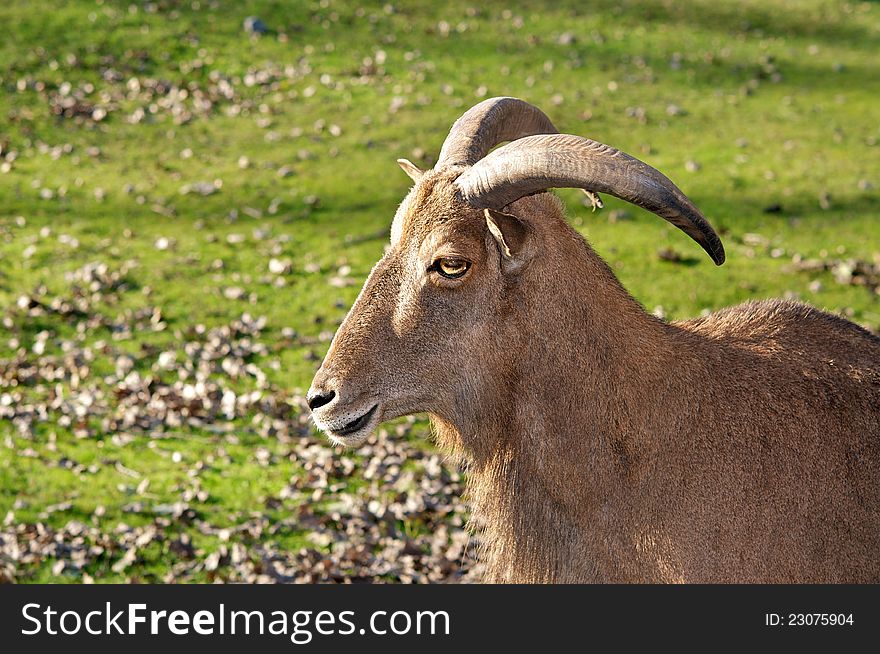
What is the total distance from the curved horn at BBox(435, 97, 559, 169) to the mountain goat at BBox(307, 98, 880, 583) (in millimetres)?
165

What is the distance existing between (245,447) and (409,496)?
1.56 meters

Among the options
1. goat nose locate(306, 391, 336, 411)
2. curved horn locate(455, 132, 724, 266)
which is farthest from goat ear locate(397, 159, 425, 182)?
goat nose locate(306, 391, 336, 411)

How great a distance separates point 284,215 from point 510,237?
830 cm

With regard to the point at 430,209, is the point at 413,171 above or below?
above

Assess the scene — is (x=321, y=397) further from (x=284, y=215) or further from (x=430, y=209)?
(x=284, y=215)

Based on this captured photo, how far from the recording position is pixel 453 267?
15.6ft

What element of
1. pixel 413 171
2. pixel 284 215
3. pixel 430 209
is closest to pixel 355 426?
pixel 430 209

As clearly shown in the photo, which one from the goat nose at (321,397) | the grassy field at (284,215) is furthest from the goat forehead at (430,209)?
the grassy field at (284,215)

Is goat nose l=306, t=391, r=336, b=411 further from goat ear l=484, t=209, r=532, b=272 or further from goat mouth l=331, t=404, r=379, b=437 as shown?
goat ear l=484, t=209, r=532, b=272

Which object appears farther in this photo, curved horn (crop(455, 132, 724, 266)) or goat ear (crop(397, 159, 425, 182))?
goat ear (crop(397, 159, 425, 182))

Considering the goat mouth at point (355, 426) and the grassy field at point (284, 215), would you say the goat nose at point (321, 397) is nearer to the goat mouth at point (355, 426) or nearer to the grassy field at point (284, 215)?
the goat mouth at point (355, 426)

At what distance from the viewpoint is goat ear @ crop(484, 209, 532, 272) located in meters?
4.68

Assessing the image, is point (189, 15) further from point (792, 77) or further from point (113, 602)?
point (113, 602)

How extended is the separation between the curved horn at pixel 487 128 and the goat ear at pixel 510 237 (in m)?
0.57
